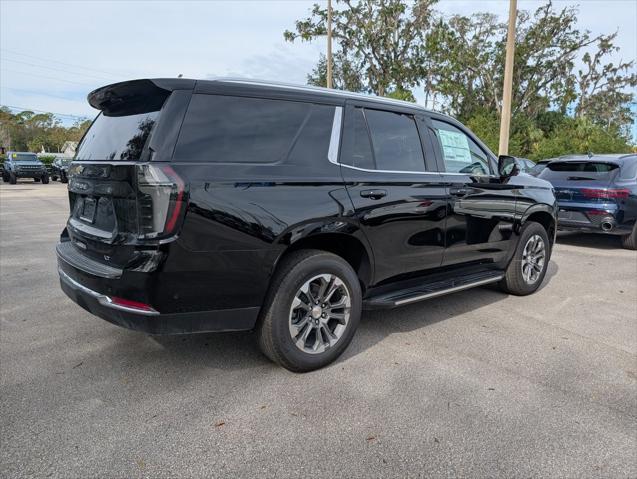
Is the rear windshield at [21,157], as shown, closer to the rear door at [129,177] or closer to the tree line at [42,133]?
the rear door at [129,177]

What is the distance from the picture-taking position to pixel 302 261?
318 cm

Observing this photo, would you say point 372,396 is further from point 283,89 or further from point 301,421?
point 283,89

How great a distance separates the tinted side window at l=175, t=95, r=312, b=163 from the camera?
283cm

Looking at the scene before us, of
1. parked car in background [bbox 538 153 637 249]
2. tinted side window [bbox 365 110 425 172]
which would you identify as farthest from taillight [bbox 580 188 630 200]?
tinted side window [bbox 365 110 425 172]

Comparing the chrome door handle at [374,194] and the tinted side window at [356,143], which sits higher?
the tinted side window at [356,143]

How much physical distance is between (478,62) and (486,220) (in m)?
31.9

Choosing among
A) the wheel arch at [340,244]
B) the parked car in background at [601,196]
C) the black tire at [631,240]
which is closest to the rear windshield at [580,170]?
the parked car in background at [601,196]

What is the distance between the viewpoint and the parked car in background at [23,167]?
90.2 feet

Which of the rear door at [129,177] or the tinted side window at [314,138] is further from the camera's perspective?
the tinted side window at [314,138]

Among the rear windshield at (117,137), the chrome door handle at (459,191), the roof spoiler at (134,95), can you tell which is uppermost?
the roof spoiler at (134,95)

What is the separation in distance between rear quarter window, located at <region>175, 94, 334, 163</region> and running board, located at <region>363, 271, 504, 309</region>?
1157 millimetres

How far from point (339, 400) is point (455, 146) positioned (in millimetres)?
2674

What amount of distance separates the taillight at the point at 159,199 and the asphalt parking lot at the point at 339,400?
109cm

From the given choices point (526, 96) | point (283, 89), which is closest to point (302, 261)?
point (283, 89)
